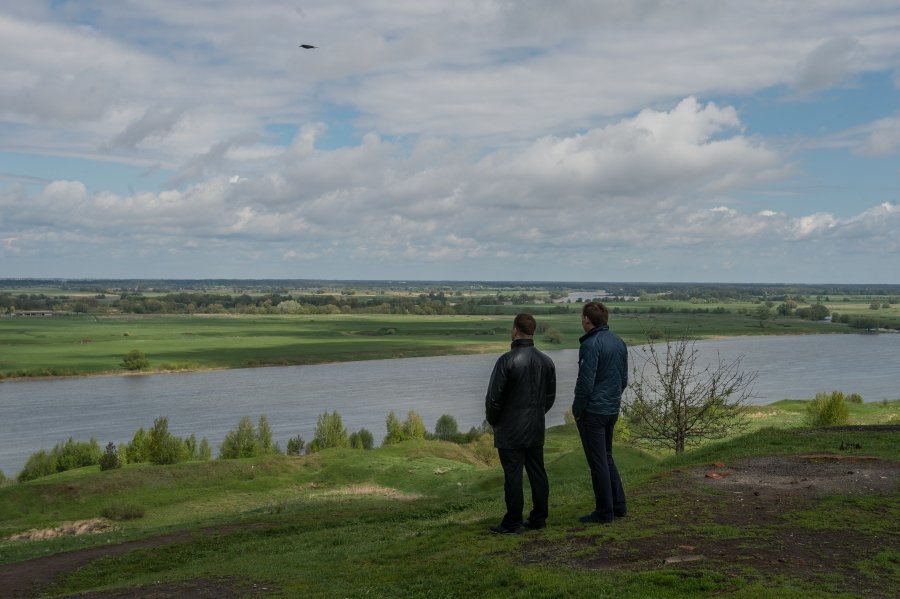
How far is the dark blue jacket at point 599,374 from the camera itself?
952 cm

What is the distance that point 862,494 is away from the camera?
1093 centimetres

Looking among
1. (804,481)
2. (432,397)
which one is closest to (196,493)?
(804,481)

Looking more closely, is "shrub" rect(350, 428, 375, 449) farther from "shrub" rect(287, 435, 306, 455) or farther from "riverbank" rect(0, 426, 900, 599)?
"riverbank" rect(0, 426, 900, 599)

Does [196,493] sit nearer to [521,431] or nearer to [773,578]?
[521,431]

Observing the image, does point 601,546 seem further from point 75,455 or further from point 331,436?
point 331,436

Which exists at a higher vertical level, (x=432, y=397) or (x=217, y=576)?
(x=217, y=576)

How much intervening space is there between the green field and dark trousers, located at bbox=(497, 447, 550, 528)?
8533cm

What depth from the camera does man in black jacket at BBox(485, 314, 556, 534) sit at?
9.24 metres

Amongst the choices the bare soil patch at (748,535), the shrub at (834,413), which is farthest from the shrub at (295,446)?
the bare soil patch at (748,535)

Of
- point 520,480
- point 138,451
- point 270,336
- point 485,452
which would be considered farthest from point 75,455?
point 270,336

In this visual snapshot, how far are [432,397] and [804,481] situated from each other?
207 ft

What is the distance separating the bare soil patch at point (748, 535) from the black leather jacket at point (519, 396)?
3.95 feet

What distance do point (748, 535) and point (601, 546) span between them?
161 cm

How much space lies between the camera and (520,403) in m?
9.33
